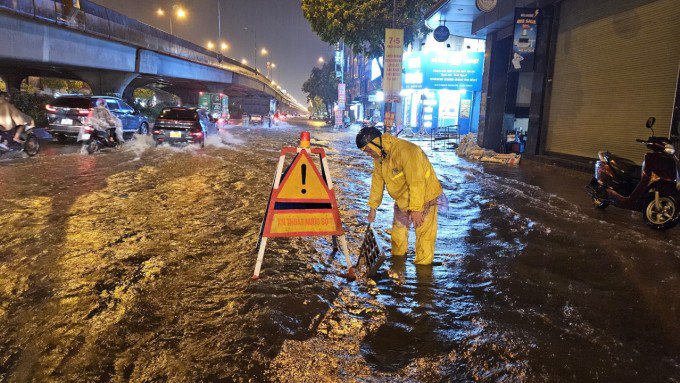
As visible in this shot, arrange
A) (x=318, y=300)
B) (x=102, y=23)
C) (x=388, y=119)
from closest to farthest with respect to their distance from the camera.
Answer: (x=318, y=300), (x=102, y=23), (x=388, y=119)

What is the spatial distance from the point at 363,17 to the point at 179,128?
14354 mm

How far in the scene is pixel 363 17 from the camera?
89.8 feet

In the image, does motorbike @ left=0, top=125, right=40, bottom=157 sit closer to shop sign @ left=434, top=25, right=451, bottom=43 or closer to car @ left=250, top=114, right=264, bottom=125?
shop sign @ left=434, top=25, right=451, bottom=43

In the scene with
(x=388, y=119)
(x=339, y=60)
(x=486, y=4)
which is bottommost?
(x=388, y=119)

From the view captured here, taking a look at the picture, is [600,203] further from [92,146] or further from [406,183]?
[92,146]

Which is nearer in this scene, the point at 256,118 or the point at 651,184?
the point at 651,184

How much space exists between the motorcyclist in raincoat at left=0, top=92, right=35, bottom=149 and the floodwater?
5627mm

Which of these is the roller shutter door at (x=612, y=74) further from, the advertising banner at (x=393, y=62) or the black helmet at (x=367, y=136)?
the black helmet at (x=367, y=136)

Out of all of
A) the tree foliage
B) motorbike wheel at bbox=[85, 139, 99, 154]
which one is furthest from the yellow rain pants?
the tree foliage

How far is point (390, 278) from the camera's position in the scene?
4.77 meters

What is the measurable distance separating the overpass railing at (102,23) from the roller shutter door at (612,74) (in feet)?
66.2

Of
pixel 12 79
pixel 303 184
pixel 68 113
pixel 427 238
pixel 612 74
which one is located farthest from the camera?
pixel 12 79

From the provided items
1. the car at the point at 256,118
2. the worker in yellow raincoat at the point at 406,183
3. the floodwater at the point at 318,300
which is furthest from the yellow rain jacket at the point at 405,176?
the car at the point at 256,118

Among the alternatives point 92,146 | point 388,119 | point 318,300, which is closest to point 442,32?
point 388,119
